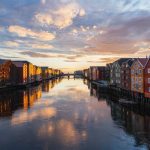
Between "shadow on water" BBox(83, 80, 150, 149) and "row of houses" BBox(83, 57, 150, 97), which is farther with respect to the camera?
"row of houses" BBox(83, 57, 150, 97)

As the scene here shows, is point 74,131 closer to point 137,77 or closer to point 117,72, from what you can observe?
point 137,77

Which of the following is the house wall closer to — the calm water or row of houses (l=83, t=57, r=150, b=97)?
row of houses (l=83, t=57, r=150, b=97)

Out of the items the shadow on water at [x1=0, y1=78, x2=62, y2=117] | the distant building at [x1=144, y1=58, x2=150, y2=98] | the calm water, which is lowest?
the calm water

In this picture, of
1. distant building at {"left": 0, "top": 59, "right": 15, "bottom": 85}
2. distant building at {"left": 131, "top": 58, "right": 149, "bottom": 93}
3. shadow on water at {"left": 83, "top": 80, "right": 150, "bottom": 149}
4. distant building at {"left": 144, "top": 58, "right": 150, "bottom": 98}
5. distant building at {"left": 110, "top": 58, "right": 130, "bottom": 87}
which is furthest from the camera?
distant building at {"left": 0, "top": 59, "right": 15, "bottom": 85}

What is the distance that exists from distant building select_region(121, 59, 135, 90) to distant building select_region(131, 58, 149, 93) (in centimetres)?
504

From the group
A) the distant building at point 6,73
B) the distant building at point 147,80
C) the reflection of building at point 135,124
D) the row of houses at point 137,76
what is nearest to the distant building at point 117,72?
the row of houses at point 137,76

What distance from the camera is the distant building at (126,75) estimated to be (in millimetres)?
88863

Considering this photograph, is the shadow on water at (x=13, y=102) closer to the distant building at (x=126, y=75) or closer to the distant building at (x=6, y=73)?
the distant building at (x=6, y=73)

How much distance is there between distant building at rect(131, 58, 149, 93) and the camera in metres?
72.3

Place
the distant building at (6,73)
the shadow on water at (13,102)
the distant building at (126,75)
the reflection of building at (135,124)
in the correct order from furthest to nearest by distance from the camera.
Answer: the distant building at (6,73), the distant building at (126,75), the shadow on water at (13,102), the reflection of building at (135,124)

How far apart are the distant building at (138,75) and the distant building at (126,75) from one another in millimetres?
5039

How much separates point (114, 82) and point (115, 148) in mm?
85895

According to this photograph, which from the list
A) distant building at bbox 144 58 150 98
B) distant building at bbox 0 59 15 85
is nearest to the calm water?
distant building at bbox 144 58 150 98

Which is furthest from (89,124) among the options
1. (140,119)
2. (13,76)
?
(13,76)
